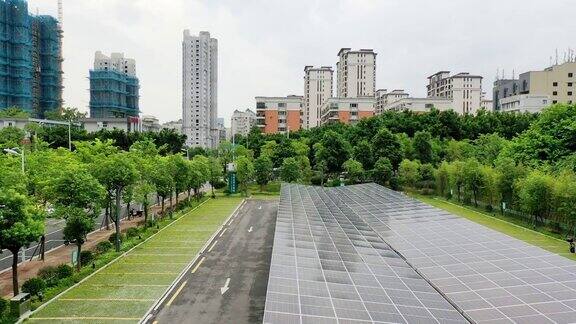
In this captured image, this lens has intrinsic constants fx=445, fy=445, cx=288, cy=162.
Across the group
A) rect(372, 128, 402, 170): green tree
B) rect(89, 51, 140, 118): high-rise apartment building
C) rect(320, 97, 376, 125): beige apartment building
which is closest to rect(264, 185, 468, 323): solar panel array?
rect(372, 128, 402, 170): green tree

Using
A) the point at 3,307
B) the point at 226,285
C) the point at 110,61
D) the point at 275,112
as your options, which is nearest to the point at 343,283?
the point at 226,285

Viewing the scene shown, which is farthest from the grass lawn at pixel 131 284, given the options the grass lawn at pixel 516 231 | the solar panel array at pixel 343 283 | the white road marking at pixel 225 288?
the grass lawn at pixel 516 231

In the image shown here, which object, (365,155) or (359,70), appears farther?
(359,70)

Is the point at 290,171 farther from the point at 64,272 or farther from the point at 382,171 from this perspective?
the point at 64,272

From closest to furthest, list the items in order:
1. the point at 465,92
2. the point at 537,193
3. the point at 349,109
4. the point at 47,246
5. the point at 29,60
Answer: the point at 47,246 → the point at 537,193 → the point at 29,60 → the point at 349,109 → the point at 465,92

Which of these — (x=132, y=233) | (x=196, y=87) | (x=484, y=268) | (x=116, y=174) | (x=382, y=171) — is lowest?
(x=132, y=233)

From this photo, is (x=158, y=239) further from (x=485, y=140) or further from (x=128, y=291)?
(x=485, y=140)
